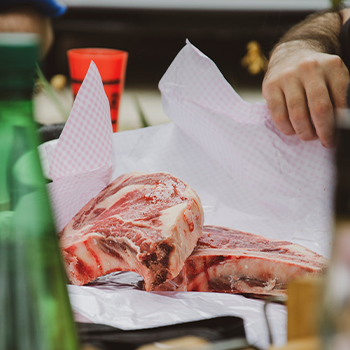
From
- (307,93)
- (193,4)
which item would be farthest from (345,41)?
(193,4)

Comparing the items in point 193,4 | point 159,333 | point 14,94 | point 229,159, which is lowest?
point 229,159

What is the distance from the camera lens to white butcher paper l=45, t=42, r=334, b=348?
1038 mm

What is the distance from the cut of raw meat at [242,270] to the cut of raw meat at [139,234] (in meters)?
0.03

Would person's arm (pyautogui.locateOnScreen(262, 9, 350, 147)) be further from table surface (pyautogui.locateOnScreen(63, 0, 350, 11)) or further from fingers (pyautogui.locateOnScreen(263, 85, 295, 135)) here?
table surface (pyautogui.locateOnScreen(63, 0, 350, 11))

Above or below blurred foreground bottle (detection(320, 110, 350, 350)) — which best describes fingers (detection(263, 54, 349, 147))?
below

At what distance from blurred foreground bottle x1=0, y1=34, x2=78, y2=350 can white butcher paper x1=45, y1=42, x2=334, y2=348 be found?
60cm

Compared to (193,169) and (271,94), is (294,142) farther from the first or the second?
(193,169)

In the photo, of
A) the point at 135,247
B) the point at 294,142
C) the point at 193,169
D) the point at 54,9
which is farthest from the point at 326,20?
the point at 135,247

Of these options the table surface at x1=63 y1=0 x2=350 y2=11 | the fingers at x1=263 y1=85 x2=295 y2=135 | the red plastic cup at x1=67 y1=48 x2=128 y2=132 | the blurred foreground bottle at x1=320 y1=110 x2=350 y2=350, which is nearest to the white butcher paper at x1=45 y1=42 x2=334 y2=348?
the fingers at x1=263 y1=85 x2=295 y2=135

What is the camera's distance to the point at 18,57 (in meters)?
0.23

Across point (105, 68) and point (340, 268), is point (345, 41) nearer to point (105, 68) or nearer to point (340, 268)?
point (105, 68)

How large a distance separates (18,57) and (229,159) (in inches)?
38.4

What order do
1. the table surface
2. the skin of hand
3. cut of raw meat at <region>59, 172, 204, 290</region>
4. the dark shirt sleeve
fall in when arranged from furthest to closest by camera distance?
the table surface
the skin of hand
the dark shirt sleeve
cut of raw meat at <region>59, 172, 204, 290</region>

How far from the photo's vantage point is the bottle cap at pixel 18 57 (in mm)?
223
